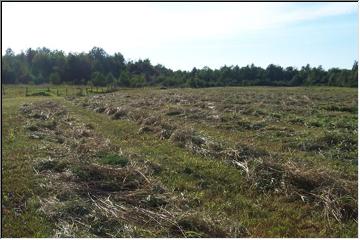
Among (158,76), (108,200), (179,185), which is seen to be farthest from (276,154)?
(158,76)

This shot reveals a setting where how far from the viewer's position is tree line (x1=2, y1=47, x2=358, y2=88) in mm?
76125

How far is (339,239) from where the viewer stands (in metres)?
6.43

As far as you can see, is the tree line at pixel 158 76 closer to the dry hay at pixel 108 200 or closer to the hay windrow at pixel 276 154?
the hay windrow at pixel 276 154

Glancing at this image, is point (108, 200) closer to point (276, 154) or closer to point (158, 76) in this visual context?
point (276, 154)

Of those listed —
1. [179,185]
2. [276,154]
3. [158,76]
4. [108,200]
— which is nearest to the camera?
[108,200]

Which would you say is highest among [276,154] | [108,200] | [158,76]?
[158,76]

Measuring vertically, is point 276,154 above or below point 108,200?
above

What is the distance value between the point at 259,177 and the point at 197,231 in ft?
10.2

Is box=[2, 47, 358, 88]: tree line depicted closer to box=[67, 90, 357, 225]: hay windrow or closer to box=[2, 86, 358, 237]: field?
box=[67, 90, 357, 225]: hay windrow

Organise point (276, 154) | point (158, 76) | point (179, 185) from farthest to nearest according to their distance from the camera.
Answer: point (158, 76)
point (276, 154)
point (179, 185)

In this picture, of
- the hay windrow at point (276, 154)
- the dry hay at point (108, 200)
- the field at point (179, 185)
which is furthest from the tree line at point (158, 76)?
the dry hay at point (108, 200)

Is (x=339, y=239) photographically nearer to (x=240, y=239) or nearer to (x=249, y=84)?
(x=240, y=239)

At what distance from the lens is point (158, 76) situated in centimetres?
8981

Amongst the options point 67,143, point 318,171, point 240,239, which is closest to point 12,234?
point 240,239
